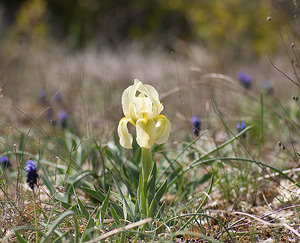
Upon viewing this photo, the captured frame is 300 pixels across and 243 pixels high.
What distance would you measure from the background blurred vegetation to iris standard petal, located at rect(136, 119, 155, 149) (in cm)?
566

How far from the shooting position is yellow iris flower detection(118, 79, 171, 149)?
5.20ft

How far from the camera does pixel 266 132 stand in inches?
132

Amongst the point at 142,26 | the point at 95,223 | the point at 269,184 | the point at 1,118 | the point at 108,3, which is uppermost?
the point at 108,3

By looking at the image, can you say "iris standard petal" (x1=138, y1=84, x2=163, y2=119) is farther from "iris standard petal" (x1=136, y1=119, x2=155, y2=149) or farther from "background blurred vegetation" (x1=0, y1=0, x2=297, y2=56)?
"background blurred vegetation" (x1=0, y1=0, x2=297, y2=56)

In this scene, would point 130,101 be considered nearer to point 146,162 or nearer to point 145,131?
point 145,131

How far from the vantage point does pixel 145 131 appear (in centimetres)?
158

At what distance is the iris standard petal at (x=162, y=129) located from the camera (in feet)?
5.36

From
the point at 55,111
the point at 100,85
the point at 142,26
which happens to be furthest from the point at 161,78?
the point at 142,26

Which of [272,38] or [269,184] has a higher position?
[272,38]

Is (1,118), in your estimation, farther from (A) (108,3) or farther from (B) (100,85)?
(A) (108,3)

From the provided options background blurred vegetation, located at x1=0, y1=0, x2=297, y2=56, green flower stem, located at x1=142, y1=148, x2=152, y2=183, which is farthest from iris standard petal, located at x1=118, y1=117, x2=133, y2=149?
background blurred vegetation, located at x1=0, y1=0, x2=297, y2=56

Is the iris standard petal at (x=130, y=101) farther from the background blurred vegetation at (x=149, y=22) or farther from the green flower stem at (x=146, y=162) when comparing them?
the background blurred vegetation at (x=149, y=22)

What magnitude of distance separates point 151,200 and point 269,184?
3.21 feet

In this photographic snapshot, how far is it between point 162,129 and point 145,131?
0.09 metres
